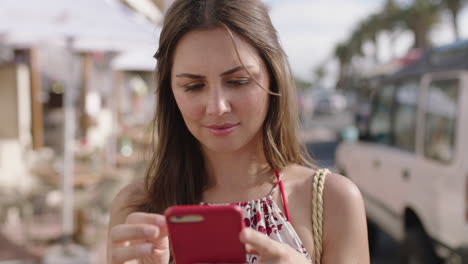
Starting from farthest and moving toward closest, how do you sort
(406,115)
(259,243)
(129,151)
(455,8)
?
(455,8)
(129,151)
(406,115)
(259,243)

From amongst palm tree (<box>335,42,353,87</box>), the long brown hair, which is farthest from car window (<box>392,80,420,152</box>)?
palm tree (<box>335,42,353,87</box>)

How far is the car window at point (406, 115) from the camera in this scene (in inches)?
171

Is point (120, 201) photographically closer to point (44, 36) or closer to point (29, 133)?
point (44, 36)

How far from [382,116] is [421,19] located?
1040 inches

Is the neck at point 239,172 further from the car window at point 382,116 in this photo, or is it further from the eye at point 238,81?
the car window at point 382,116

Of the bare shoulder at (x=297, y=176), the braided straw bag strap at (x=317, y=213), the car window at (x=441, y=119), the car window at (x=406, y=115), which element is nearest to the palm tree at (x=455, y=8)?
the car window at (x=406, y=115)

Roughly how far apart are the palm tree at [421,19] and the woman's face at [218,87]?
28.7 metres

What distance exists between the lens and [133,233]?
113 centimetres

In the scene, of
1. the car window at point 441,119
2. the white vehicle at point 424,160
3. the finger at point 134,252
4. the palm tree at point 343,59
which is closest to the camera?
the finger at point 134,252

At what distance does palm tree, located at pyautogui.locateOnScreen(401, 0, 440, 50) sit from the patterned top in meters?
28.7

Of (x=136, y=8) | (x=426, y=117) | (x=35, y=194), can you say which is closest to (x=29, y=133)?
(x=35, y=194)

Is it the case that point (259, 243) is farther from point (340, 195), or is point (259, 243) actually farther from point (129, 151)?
point (129, 151)

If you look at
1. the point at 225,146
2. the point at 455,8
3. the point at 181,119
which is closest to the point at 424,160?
the point at 181,119

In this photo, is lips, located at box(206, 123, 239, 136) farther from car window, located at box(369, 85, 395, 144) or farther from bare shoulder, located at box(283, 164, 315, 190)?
car window, located at box(369, 85, 395, 144)
